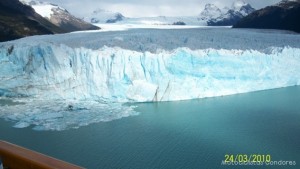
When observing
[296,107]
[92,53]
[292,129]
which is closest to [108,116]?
[92,53]

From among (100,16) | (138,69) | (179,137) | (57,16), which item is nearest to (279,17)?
(138,69)

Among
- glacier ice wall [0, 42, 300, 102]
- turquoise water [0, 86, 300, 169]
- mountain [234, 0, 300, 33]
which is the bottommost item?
turquoise water [0, 86, 300, 169]

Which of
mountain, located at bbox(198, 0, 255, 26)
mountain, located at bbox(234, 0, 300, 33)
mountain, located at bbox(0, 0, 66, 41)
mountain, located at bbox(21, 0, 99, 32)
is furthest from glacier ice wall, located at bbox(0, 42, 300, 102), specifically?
mountain, located at bbox(21, 0, 99, 32)

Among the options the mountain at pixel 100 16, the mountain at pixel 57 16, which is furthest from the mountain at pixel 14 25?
the mountain at pixel 100 16

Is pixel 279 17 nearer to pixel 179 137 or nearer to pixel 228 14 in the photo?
pixel 179 137

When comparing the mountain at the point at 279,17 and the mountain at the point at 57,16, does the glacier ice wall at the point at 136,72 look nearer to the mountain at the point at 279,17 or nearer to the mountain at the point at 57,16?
the mountain at the point at 279,17

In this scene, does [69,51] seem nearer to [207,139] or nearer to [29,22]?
[207,139]

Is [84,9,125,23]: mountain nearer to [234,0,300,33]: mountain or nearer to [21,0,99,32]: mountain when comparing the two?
[21,0,99,32]: mountain
